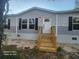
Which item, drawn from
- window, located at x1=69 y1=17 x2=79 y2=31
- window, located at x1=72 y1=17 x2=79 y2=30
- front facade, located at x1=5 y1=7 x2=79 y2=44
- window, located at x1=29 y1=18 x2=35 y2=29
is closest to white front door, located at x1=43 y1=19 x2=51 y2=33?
front facade, located at x1=5 y1=7 x2=79 y2=44

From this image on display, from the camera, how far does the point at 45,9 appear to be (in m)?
25.7

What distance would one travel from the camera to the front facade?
23734 mm

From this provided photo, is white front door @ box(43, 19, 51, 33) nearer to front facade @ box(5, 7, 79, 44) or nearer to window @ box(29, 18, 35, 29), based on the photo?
front facade @ box(5, 7, 79, 44)

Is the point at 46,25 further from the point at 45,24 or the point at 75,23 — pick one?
the point at 75,23

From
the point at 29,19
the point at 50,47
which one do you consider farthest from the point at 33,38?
the point at 50,47

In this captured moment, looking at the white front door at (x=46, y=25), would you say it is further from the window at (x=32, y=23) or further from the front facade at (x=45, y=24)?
the window at (x=32, y=23)

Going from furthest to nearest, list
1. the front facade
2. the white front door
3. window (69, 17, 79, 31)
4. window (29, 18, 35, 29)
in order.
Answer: window (29, 18, 35, 29) < the white front door < the front facade < window (69, 17, 79, 31)

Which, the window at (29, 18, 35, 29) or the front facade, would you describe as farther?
the window at (29, 18, 35, 29)

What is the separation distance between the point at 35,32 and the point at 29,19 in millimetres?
2104

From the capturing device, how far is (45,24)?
2547 cm

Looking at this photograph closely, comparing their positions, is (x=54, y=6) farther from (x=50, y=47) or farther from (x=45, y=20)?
(x=50, y=47)

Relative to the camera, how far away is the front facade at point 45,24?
23734mm

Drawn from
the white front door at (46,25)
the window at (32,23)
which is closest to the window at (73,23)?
the white front door at (46,25)

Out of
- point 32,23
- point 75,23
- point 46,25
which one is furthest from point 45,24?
point 75,23
